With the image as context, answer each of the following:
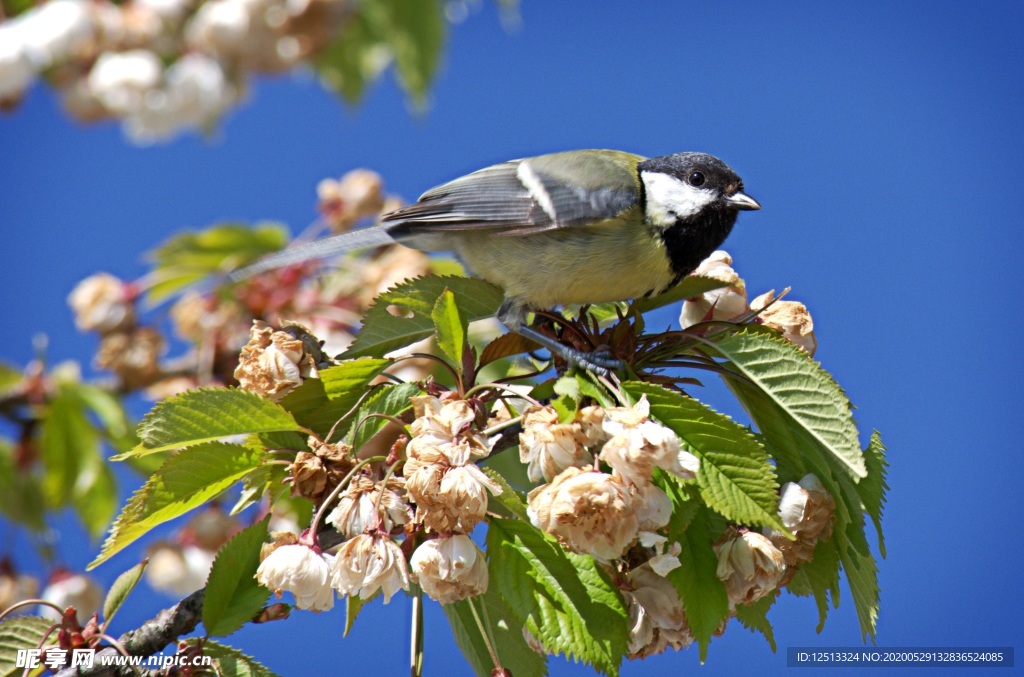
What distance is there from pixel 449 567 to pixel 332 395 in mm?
475

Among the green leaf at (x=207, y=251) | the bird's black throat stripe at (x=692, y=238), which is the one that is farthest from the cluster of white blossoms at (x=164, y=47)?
the bird's black throat stripe at (x=692, y=238)

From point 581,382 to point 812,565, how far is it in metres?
0.57

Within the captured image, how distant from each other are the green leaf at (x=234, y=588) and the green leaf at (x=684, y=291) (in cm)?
91

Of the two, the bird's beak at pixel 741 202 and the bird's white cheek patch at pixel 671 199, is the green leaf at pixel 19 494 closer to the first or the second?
the bird's white cheek patch at pixel 671 199

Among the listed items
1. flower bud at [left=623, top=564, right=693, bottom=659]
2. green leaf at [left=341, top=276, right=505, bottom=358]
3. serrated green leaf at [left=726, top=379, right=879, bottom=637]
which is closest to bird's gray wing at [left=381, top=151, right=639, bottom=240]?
green leaf at [left=341, top=276, right=505, bottom=358]

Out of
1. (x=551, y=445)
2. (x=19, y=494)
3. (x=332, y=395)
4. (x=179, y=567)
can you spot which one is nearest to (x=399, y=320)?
(x=332, y=395)

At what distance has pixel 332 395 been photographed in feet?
6.30

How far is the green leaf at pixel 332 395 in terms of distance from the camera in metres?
1.91

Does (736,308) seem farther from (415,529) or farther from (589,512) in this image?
(415,529)

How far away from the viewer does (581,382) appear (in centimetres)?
175

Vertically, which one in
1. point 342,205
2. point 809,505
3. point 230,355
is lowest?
point 809,505

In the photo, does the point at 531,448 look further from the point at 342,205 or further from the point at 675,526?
the point at 342,205

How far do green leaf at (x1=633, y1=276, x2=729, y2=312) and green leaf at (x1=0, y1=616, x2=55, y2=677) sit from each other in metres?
1.38

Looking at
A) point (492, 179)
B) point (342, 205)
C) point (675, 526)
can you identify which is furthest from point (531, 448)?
point (342, 205)
